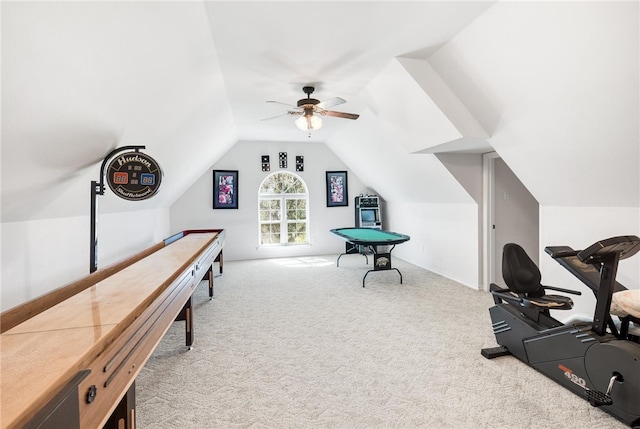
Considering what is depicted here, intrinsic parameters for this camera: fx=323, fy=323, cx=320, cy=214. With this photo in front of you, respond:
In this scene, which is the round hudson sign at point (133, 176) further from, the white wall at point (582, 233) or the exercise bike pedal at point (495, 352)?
the white wall at point (582, 233)

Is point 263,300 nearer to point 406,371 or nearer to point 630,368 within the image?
point 406,371

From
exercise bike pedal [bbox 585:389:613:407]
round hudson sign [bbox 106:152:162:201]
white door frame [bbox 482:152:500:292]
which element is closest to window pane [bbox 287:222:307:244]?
white door frame [bbox 482:152:500:292]

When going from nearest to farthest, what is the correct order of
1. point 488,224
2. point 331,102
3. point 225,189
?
point 331,102 < point 488,224 < point 225,189

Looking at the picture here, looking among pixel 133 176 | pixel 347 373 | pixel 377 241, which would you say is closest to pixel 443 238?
pixel 377 241

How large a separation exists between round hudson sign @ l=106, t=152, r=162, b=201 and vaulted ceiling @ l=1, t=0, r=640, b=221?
207 millimetres

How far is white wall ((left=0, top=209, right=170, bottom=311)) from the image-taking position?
2252mm

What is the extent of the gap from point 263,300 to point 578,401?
3526mm

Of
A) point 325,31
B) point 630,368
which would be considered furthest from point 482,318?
point 325,31

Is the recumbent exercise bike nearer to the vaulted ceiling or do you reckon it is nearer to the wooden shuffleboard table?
the vaulted ceiling

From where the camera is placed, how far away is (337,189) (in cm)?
816

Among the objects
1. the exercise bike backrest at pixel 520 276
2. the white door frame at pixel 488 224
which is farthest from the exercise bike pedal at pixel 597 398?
the white door frame at pixel 488 224

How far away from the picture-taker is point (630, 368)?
1.87m

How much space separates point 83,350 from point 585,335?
2.82 metres

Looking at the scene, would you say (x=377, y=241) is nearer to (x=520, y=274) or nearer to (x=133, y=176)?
(x=520, y=274)
